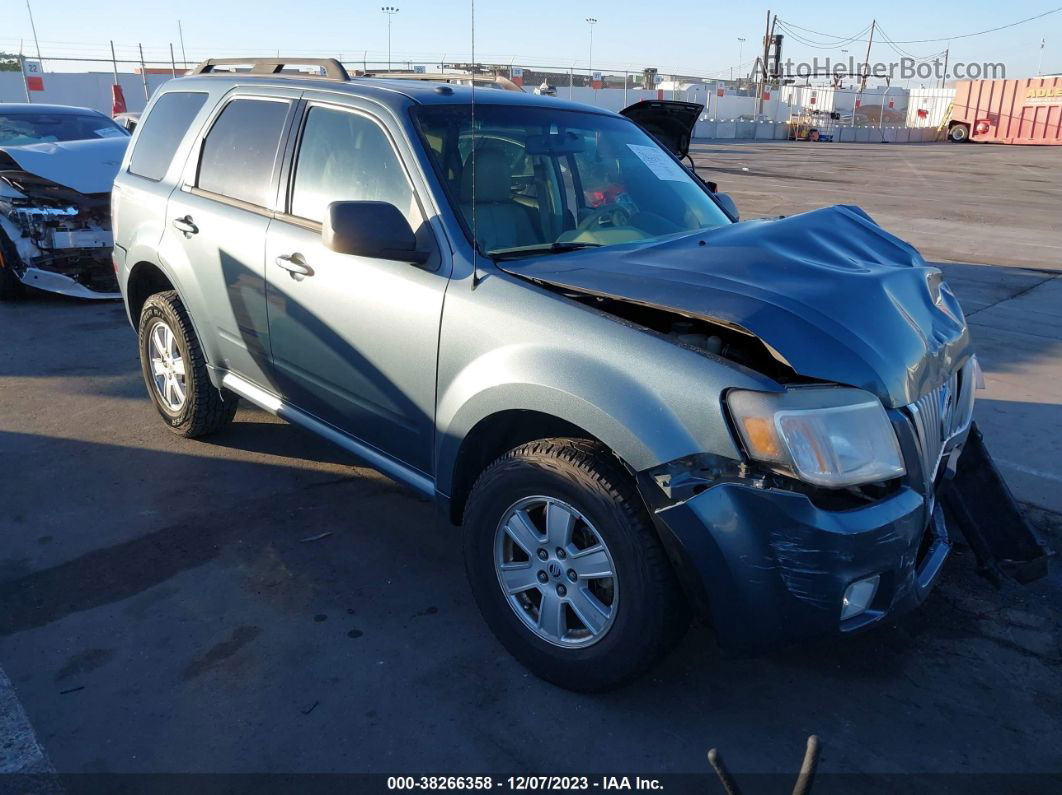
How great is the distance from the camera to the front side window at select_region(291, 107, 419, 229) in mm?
3332

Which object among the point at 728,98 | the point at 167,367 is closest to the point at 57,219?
the point at 167,367

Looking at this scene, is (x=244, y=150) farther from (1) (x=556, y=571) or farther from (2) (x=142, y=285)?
(1) (x=556, y=571)

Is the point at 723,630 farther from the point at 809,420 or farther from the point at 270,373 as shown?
the point at 270,373

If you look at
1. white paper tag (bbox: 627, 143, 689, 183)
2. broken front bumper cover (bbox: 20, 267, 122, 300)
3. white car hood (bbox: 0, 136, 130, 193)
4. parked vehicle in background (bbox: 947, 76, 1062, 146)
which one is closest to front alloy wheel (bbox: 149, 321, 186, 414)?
white paper tag (bbox: 627, 143, 689, 183)

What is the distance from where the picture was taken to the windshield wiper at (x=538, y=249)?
317cm

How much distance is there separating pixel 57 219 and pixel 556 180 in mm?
5740

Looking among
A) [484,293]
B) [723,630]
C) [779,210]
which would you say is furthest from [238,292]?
[779,210]

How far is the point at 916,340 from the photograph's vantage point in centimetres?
274

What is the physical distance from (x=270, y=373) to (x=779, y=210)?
38.9 feet

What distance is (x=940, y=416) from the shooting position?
2.83m

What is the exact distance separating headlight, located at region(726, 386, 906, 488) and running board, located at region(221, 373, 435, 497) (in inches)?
53.5

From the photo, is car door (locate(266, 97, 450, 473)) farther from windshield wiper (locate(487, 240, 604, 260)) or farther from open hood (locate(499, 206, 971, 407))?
open hood (locate(499, 206, 971, 407))

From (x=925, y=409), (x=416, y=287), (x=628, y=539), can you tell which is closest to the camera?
(x=628, y=539)

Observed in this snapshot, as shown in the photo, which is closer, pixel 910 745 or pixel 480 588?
pixel 910 745
